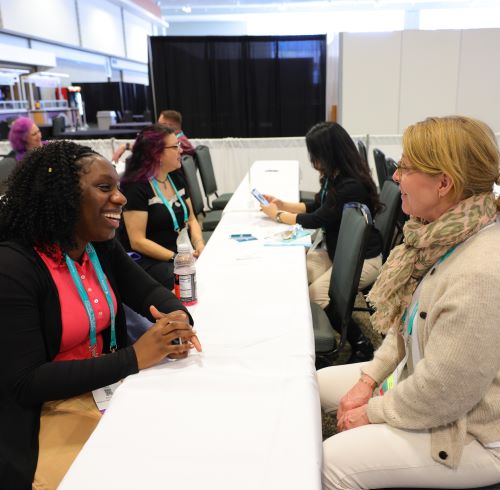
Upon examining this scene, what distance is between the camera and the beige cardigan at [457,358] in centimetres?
96

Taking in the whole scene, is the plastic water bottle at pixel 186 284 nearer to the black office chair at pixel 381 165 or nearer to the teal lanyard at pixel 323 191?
the teal lanyard at pixel 323 191

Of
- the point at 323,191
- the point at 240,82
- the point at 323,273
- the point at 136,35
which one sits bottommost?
the point at 323,273

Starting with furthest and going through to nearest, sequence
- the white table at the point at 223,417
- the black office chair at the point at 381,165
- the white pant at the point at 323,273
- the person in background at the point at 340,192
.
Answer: the black office chair at the point at 381,165 → the person in background at the point at 340,192 → the white pant at the point at 323,273 → the white table at the point at 223,417

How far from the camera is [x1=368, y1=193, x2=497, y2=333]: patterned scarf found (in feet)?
3.52

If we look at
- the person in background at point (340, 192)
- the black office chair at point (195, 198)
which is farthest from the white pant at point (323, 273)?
the black office chair at point (195, 198)

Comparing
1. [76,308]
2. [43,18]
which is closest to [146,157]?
[76,308]

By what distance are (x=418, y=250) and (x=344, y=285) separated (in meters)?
0.64

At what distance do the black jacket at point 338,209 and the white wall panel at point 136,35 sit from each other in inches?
379

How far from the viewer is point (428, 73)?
5.71 m

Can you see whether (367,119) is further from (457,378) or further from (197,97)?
(457,378)

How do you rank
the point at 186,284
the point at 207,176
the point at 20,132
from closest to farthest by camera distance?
the point at 186,284 < the point at 20,132 < the point at 207,176

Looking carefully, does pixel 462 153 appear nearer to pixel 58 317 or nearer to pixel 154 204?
pixel 58 317

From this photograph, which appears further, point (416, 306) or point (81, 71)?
point (81, 71)

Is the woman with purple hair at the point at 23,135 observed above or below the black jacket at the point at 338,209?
above
